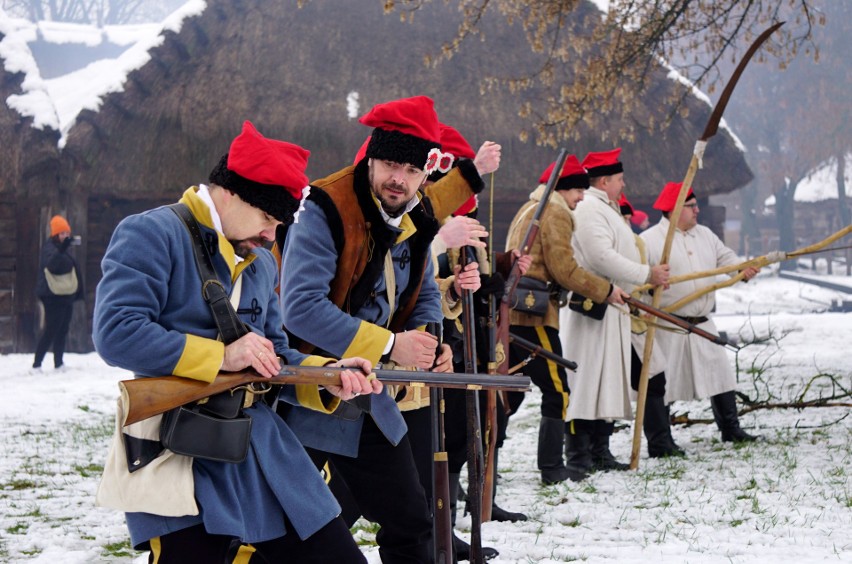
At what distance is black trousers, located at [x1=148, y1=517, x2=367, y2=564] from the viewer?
2.41m

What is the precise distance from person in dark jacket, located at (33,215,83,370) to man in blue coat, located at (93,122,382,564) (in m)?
9.86

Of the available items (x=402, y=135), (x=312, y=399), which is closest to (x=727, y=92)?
(x=402, y=135)

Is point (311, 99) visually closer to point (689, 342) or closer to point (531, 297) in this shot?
point (689, 342)

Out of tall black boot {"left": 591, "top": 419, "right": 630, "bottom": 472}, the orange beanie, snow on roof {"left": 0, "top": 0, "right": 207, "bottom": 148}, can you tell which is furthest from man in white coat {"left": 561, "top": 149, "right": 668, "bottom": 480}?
snow on roof {"left": 0, "top": 0, "right": 207, "bottom": 148}

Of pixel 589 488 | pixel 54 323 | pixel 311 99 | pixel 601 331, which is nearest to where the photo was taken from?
pixel 589 488

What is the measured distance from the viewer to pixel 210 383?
7.88ft

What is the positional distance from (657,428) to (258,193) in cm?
485

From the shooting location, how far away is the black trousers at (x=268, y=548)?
94.9 inches

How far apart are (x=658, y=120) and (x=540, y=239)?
9.36 m

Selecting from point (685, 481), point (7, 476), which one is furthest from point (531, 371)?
point (7, 476)

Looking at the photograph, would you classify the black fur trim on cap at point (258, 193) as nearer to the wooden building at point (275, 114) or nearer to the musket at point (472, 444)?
the musket at point (472, 444)

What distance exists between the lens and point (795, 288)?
97.3ft

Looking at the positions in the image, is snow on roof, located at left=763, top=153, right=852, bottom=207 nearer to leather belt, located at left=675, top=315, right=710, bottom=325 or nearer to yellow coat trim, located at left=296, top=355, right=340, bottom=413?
leather belt, located at left=675, top=315, right=710, bottom=325

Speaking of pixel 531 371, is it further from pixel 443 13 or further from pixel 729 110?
pixel 729 110
